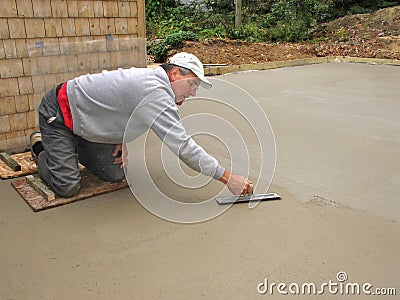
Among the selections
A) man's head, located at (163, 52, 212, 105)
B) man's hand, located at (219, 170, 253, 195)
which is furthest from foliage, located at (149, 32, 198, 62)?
man's hand, located at (219, 170, 253, 195)

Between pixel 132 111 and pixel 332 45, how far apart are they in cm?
892

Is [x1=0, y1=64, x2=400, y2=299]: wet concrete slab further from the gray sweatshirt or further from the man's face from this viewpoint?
the man's face

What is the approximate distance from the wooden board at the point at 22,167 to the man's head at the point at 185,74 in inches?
51.9

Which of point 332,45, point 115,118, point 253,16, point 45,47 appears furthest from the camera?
point 253,16

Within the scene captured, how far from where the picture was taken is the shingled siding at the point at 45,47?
120 inches

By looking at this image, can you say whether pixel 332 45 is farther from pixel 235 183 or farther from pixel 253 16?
pixel 235 183

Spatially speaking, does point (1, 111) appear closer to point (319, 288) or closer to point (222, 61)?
point (319, 288)

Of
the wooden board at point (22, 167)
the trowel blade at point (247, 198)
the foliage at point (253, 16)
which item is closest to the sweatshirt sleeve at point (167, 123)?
the trowel blade at point (247, 198)

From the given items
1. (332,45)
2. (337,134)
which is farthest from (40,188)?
(332,45)

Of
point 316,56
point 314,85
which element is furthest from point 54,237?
point 316,56

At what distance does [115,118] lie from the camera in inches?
88.9

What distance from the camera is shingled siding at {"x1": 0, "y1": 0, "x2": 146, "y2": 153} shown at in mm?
3053

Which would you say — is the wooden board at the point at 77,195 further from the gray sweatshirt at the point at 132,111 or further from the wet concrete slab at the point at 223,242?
the gray sweatshirt at the point at 132,111

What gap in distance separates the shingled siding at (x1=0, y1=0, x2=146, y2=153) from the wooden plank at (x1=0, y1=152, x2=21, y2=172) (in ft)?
0.58
